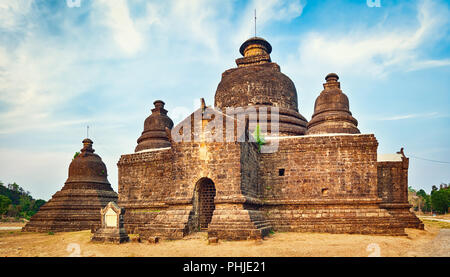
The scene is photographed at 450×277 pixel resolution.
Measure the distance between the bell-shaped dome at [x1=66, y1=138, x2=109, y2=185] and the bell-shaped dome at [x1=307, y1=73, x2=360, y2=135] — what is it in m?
14.5

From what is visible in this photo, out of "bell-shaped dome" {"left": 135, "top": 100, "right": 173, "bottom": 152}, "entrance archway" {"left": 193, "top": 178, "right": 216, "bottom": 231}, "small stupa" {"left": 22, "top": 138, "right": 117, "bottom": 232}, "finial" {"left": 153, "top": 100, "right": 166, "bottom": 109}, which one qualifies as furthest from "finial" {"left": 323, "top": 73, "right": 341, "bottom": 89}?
"small stupa" {"left": 22, "top": 138, "right": 117, "bottom": 232}

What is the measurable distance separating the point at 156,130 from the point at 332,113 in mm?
11043

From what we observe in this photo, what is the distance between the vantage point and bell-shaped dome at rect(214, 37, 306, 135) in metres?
19.1

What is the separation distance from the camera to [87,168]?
2233cm

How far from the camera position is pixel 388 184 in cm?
1647

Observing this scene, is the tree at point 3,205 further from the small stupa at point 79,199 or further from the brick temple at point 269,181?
the brick temple at point 269,181

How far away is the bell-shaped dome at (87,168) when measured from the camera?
22.1 m

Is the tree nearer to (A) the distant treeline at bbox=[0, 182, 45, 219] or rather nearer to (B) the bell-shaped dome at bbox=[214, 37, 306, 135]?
(A) the distant treeline at bbox=[0, 182, 45, 219]

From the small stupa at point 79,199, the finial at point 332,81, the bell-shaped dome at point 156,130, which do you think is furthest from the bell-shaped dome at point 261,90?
the small stupa at point 79,199

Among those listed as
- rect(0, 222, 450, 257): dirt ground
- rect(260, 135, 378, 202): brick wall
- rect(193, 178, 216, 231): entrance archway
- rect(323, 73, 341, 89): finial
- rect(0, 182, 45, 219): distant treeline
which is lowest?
rect(0, 182, 45, 219): distant treeline

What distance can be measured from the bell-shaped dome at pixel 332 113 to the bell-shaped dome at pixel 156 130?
9.21m
